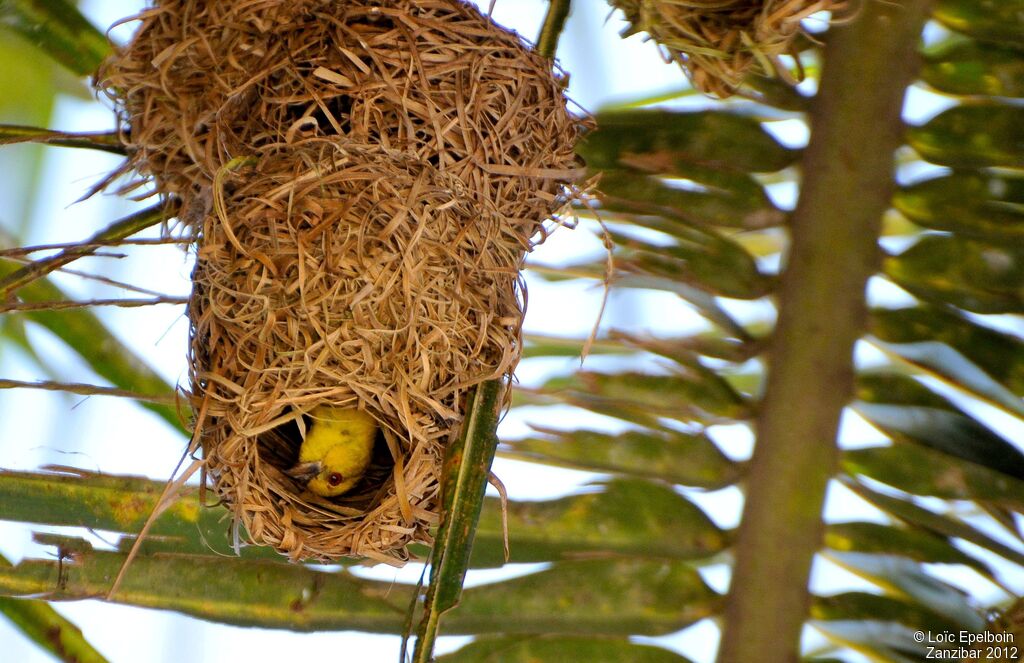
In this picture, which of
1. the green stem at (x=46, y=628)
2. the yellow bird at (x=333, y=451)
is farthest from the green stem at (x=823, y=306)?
the green stem at (x=46, y=628)

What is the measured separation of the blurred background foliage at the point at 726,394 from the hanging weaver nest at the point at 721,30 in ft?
0.95

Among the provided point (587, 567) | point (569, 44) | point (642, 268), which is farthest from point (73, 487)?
point (569, 44)

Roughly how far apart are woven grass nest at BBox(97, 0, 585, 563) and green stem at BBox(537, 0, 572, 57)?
0.19 feet

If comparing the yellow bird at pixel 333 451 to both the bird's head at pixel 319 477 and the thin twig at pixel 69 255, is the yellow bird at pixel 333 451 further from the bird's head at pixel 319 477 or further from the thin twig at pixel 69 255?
the thin twig at pixel 69 255

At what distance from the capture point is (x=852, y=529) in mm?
1313

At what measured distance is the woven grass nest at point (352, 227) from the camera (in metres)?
0.80

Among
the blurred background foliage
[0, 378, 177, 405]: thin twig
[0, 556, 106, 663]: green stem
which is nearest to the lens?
[0, 378, 177, 405]: thin twig

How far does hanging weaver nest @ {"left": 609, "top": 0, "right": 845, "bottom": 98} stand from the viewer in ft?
2.78

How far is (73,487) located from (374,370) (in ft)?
1.27

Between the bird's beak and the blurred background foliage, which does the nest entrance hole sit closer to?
the bird's beak

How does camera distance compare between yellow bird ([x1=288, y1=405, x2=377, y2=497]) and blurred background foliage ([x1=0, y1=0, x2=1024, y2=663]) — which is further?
blurred background foliage ([x1=0, y1=0, x2=1024, y2=663])

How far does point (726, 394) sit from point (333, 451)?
25.2 inches

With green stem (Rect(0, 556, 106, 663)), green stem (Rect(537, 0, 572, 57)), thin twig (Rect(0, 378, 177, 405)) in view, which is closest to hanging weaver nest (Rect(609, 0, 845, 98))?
green stem (Rect(537, 0, 572, 57))

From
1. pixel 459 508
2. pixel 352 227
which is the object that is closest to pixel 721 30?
pixel 352 227
